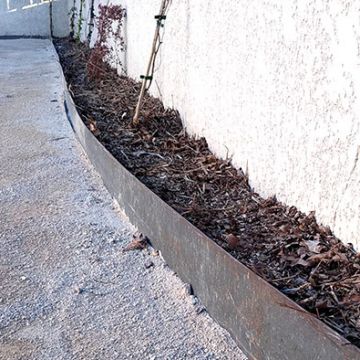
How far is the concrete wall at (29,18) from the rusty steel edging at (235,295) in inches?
439

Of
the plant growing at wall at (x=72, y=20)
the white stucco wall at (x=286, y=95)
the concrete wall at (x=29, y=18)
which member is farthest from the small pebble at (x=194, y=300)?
the concrete wall at (x=29, y=18)

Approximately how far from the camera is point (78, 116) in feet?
15.7

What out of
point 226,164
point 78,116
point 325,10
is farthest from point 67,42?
point 325,10

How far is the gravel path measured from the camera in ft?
6.97

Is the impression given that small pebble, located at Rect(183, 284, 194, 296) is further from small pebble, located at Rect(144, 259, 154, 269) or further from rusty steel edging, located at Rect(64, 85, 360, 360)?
small pebble, located at Rect(144, 259, 154, 269)

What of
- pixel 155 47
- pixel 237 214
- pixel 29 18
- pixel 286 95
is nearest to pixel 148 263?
pixel 237 214

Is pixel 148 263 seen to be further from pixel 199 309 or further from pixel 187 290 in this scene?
pixel 199 309

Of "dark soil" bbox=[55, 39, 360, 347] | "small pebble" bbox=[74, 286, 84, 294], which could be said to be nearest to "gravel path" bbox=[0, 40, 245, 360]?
"small pebble" bbox=[74, 286, 84, 294]

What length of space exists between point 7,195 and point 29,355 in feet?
5.69

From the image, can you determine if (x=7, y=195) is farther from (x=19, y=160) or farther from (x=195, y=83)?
(x=195, y=83)

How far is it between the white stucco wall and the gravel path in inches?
26.6

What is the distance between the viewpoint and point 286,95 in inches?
103

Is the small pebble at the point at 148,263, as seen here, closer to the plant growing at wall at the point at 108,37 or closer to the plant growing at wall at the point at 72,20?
the plant growing at wall at the point at 108,37

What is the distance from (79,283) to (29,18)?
1218cm
